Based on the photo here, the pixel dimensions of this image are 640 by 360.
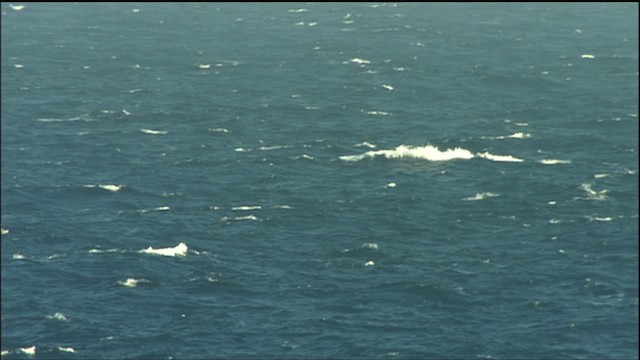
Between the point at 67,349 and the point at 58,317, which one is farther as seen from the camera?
the point at 58,317

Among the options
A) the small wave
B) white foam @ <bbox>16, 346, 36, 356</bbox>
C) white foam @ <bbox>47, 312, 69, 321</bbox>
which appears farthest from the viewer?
white foam @ <bbox>47, 312, 69, 321</bbox>

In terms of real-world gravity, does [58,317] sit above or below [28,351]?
above

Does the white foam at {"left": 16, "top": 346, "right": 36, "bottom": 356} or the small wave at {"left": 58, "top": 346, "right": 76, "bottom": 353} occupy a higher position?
the white foam at {"left": 16, "top": 346, "right": 36, "bottom": 356}

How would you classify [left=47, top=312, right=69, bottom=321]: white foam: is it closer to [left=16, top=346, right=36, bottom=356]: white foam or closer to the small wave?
the small wave

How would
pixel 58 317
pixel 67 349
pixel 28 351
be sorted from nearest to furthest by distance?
pixel 28 351 < pixel 67 349 < pixel 58 317

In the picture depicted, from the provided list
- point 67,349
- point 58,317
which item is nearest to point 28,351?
point 67,349

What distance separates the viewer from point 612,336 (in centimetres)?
19238

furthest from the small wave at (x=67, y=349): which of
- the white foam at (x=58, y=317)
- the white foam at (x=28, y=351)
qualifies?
the white foam at (x=58, y=317)

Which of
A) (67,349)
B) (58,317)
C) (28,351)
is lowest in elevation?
(67,349)

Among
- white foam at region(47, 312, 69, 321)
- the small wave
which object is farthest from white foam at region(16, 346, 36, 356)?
white foam at region(47, 312, 69, 321)

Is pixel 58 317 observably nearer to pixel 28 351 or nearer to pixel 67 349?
pixel 67 349

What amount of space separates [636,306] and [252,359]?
158 feet

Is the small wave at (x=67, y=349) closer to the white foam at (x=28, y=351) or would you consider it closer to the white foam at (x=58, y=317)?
the white foam at (x=28, y=351)

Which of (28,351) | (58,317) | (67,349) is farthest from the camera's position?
(58,317)
